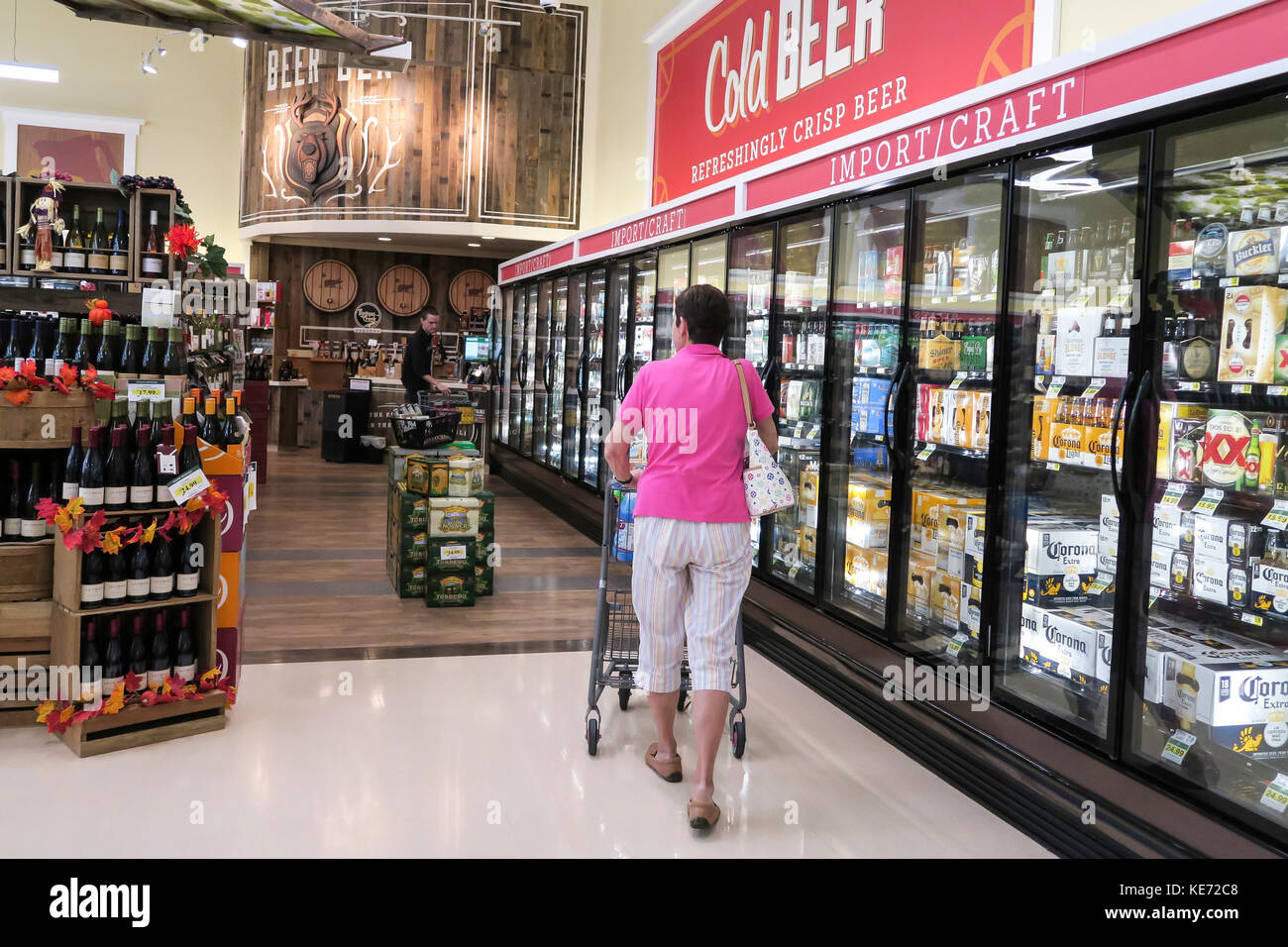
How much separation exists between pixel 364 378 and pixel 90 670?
374 inches

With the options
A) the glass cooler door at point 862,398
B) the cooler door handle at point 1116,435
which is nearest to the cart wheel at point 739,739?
the glass cooler door at point 862,398

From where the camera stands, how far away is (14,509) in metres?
3.81

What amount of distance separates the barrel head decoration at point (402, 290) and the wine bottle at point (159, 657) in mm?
11428

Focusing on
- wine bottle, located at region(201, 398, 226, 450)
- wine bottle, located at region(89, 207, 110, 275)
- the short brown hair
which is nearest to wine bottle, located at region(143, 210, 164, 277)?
wine bottle, located at region(89, 207, 110, 275)

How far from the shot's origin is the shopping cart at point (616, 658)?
3736mm

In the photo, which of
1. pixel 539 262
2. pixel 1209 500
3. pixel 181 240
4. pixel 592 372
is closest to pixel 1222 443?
pixel 1209 500

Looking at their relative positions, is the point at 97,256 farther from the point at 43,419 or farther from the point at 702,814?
the point at 702,814

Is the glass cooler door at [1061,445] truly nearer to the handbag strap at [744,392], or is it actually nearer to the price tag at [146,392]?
the handbag strap at [744,392]

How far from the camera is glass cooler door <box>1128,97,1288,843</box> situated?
9.18ft

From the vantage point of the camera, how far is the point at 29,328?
452cm

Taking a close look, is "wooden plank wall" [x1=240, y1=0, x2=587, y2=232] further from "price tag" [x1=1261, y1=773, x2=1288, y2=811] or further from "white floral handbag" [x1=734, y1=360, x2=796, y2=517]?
"price tag" [x1=1261, y1=773, x2=1288, y2=811]
